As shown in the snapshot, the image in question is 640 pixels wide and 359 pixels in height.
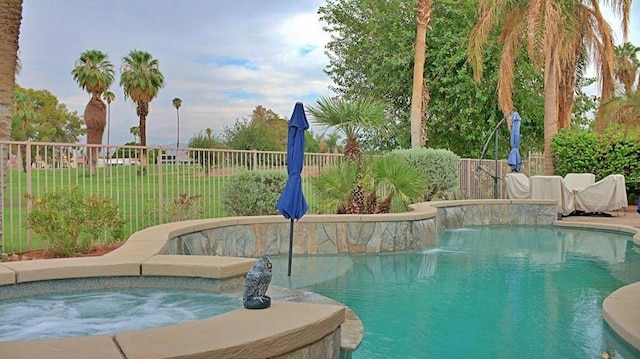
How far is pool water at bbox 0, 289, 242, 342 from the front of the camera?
179 inches

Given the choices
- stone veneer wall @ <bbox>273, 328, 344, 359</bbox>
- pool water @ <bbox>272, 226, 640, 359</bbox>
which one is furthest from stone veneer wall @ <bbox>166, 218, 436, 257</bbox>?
stone veneer wall @ <bbox>273, 328, 344, 359</bbox>

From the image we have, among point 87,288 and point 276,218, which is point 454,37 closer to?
point 276,218

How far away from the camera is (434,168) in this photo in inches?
619

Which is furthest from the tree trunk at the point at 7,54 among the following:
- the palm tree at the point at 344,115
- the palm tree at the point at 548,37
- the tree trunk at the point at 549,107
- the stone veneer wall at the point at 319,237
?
the tree trunk at the point at 549,107

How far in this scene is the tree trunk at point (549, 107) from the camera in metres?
18.9

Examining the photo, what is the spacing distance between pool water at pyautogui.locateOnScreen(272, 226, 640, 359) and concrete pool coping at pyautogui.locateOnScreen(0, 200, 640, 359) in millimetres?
353

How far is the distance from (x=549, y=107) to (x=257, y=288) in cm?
1820

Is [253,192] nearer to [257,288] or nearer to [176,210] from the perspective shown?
[176,210]

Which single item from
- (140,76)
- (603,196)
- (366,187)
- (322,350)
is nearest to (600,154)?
(603,196)

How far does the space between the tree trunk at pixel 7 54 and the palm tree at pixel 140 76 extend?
30.7m

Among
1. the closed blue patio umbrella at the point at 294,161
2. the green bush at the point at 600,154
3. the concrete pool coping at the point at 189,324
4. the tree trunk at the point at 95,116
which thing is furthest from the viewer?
the tree trunk at the point at 95,116

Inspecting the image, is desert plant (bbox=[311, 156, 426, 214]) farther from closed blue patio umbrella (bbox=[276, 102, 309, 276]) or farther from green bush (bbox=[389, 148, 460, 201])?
green bush (bbox=[389, 148, 460, 201])

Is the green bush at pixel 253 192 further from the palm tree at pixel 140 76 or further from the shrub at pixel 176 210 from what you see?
the palm tree at pixel 140 76

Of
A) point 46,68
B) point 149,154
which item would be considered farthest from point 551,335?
point 46,68
